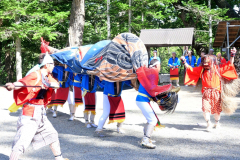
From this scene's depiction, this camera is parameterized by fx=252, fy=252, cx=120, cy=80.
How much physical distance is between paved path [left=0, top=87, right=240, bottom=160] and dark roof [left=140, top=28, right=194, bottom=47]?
23.2ft

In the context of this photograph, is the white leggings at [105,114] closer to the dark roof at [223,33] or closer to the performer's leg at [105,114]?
the performer's leg at [105,114]

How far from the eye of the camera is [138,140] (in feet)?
16.5

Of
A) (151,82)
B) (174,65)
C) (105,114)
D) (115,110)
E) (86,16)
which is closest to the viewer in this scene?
(151,82)

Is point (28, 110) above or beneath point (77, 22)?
beneath

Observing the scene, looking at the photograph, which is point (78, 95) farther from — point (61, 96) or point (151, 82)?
point (151, 82)

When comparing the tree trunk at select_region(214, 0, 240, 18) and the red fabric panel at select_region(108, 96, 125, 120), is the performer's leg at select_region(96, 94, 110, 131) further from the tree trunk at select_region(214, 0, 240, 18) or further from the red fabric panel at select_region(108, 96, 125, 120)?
the tree trunk at select_region(214, 0, 240, 18)

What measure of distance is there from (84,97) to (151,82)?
7.60ft

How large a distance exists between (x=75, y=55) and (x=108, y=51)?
1243 millimetres

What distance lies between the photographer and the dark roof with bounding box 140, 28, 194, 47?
13586 millimetres

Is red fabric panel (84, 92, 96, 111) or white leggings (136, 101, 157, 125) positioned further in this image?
red fabric panel (84, 92, 96, 111)

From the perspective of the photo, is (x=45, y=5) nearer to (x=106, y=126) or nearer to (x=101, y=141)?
Answer: (x=106, y=126)

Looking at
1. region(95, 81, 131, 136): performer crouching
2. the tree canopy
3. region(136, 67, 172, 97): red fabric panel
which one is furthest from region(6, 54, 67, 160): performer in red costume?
the tree canopy

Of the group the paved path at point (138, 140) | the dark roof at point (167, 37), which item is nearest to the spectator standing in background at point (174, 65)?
the dark roof at point (167, 37)

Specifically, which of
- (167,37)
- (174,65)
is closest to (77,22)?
(167,37)
